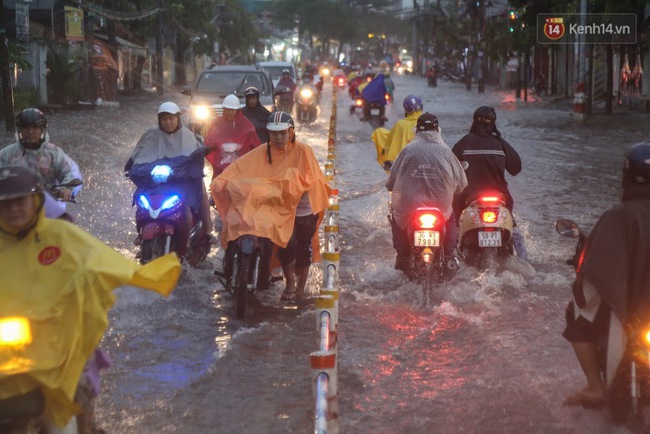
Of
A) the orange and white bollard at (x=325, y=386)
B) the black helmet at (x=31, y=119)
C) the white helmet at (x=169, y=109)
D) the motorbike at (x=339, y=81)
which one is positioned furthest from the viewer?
the motorbike at (x=339, y=81)

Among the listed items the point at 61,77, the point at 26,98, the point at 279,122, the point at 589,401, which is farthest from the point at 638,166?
the point at 61,77

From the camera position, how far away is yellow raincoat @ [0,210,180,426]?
12.5ft

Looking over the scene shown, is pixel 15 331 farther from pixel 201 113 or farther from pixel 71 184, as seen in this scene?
pixel 201 113

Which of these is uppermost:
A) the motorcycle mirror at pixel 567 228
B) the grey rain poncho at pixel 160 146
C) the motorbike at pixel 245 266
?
the grey rain poncho at pixel 160 146

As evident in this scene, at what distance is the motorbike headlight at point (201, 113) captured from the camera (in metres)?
19.5

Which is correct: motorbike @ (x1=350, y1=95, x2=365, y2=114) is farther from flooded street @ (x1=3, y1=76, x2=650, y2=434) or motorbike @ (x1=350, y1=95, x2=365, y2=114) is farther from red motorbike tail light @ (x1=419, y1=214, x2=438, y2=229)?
red motorbike tail light @ (x1=419, y1=214, x2=438, y2=229)

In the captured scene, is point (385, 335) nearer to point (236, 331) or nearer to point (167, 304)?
point (236, 331)

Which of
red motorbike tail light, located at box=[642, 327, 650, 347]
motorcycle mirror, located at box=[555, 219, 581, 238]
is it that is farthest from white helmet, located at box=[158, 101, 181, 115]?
red motorbike tail light, located at box=[642, 327, 650, 347]

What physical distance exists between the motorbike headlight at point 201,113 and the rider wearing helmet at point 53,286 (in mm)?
15639

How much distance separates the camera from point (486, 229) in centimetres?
894

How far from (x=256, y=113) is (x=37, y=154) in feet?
20.8

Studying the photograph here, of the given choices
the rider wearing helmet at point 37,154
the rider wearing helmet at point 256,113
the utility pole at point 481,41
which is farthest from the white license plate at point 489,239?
the utility pole at point 481,41

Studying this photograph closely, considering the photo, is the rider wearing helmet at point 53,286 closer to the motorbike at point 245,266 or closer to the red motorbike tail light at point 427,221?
the motorbike at point 245,266

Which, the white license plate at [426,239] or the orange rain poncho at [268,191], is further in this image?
the white license plate at [426,239]
